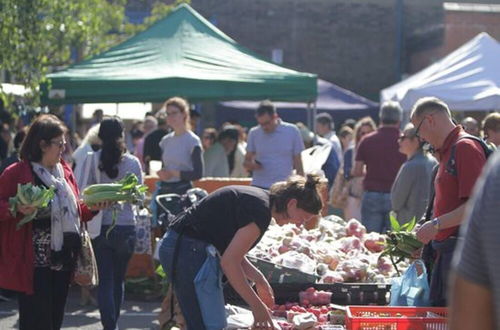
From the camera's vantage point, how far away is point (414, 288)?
586cm

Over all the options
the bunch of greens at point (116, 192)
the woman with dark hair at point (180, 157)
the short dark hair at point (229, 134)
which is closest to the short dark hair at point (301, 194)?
the bunch of greens at point (116, 192)

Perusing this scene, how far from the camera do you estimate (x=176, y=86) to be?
469 inches

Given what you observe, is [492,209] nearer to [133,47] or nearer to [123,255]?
[123,255]

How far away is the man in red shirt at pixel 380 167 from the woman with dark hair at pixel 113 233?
3182 mm

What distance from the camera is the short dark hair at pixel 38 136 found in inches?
244

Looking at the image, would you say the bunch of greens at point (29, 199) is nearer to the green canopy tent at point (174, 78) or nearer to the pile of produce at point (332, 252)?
the pile of produce at point (332, 252)

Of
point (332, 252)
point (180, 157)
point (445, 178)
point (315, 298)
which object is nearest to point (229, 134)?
point (180, 157)

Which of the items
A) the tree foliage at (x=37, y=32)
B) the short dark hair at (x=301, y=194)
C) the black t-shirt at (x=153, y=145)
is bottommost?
the short dark hair at (x=301, y=194)

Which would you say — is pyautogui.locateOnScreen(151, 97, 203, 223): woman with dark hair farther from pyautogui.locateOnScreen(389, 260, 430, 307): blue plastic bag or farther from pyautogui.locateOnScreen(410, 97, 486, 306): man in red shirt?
pyautogui.locateOnScreen(410, 97, 486, 306): man in red shirt

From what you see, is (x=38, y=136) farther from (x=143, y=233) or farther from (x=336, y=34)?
(x=336, y=34)

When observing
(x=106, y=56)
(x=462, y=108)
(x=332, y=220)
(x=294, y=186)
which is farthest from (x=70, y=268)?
(x=462, y=108)

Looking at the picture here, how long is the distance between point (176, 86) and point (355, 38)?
1675cm

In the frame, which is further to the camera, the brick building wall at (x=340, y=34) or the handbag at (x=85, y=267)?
the brick building wall at (x=340, y=34)

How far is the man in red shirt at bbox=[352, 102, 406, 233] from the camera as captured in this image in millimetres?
10258
